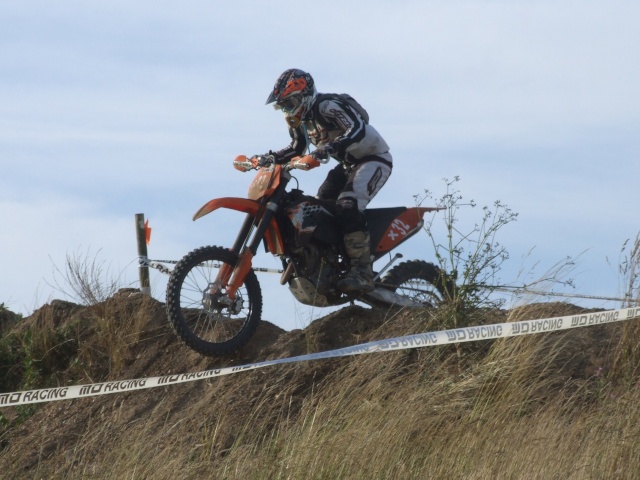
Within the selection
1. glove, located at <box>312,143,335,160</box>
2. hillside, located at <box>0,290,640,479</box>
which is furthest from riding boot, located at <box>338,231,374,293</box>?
glove, located at <box>312,143,335,160</box>

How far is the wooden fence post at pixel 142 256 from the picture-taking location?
12398 mm

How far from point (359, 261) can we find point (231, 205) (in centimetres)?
132

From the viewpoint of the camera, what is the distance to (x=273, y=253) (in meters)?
10.3

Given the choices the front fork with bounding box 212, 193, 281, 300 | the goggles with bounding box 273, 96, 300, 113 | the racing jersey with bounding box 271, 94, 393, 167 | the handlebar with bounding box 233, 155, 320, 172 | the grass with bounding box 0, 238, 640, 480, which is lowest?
the grass with bounding box 0, 238, 640, 480

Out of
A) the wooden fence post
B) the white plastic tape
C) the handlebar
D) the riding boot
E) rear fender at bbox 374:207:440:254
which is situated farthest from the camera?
the wooden fence post

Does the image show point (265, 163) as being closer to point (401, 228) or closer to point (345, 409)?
point (401, 228)

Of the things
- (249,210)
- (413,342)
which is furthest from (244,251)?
(413,342)

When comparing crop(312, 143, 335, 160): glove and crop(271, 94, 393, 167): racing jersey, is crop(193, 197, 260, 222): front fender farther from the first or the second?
crop(271, 94, 393, 167): racing jersey

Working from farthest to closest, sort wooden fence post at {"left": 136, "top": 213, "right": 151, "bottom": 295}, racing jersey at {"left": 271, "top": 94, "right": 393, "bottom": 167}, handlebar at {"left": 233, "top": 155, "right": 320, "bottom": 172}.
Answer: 1. wooden fence post at {"left": 136, "top": 213, "right": 151, "bottom": 295}
2. racing jersey at {"left": 271, "top": 94, "right": 393, "bottom": 167}
3. handlebar at {"left": 233, "top": 155, "right": 320, "bottom": 172}

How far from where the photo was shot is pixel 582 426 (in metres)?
8.34

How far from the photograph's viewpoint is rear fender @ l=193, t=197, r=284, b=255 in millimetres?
9945

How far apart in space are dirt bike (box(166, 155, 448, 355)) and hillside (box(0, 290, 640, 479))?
1.11 ft

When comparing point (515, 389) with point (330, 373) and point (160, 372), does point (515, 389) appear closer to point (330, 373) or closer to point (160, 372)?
point (330, 373)

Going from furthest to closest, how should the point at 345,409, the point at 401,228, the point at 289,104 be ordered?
1. the point at 401,228
2. the point at 289,104
3. the point at 345,409
